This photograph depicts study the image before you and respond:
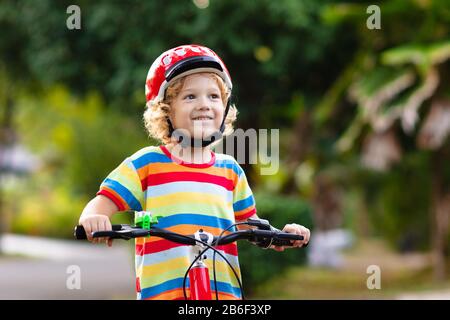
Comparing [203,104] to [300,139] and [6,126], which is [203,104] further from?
Answer: [6,126]

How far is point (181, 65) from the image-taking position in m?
3.18

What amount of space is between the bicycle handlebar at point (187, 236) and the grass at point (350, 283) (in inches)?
356

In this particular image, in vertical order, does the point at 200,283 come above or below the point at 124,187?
below

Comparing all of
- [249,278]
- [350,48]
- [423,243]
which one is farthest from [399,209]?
[249,278]

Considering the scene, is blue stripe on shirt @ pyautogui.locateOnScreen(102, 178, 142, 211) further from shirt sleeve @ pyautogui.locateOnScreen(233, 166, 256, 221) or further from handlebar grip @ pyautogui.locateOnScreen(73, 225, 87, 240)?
shirt sleeve @ pyautogui.locateOnScreen(233, 166, 256, 221)

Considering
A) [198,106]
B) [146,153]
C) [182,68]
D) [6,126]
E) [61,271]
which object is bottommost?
[146,153]

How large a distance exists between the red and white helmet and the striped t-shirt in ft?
0.86

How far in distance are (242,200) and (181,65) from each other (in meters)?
0.61

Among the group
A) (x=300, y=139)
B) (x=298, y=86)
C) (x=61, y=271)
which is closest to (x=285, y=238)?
(x=298, y=86)

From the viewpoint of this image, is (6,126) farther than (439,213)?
Yes

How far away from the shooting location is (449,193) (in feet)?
50.6

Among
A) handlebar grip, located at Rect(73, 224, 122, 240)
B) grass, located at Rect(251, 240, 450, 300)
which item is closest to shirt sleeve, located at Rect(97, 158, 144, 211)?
handlebar grip, located at Rect(73, 224, 122, 240)

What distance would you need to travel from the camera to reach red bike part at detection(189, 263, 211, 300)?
9.58 ft

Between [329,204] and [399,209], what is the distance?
2.70 meters
